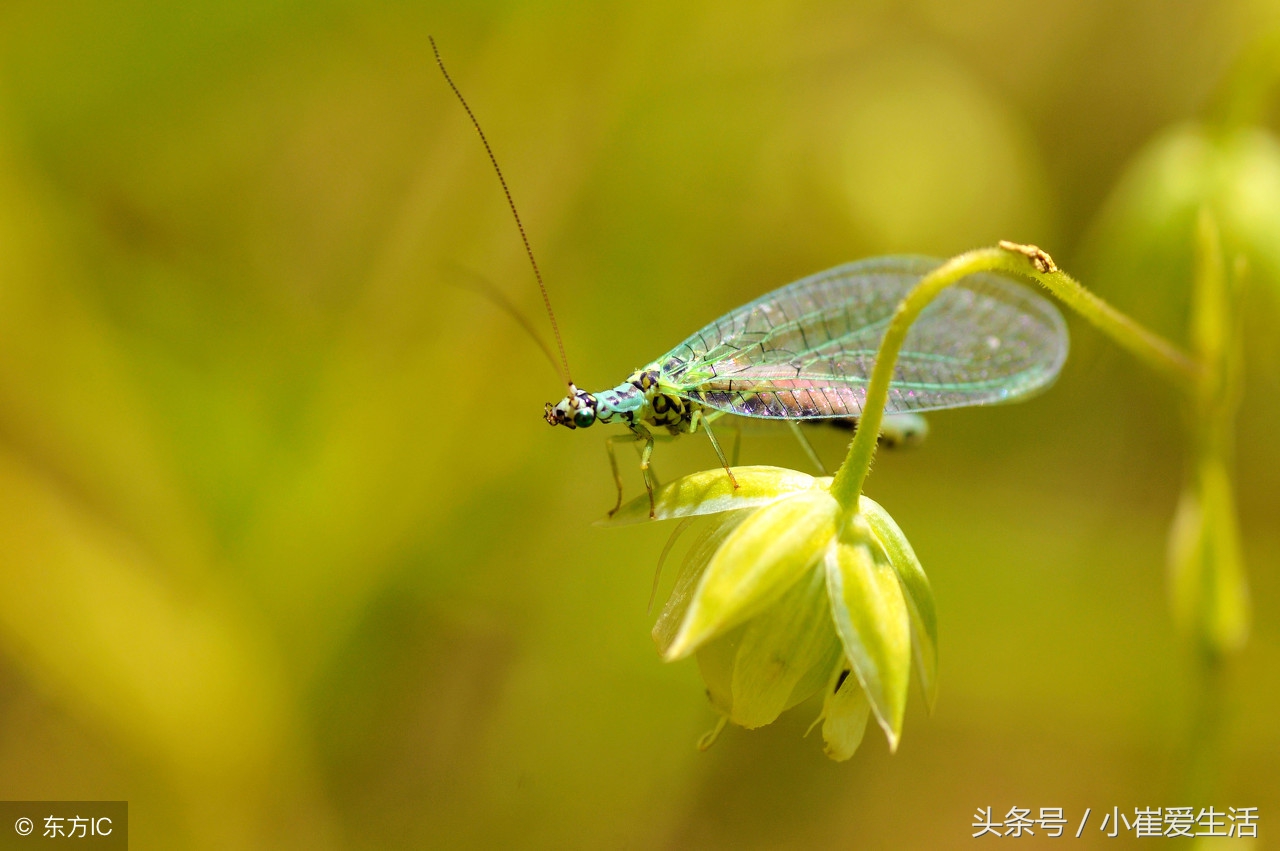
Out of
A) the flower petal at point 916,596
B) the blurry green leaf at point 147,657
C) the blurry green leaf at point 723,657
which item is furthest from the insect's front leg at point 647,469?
the blurry green leaf at point 147,657

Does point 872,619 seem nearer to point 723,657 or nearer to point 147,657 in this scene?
point 723,657

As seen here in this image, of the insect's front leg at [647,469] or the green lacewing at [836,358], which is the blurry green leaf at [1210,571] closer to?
the green lacewing at [836,358]

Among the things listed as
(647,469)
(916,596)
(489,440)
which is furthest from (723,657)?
(489,440)

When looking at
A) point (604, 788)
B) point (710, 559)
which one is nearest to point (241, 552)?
point (604, 788)

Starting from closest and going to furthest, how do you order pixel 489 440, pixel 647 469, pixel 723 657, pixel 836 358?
pixel 723 657
pixel 647 469
pixel 836 358
pixel 489 440

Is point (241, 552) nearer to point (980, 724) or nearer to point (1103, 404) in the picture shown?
point (980, 724)

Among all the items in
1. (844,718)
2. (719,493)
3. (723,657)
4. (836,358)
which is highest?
(836,358)

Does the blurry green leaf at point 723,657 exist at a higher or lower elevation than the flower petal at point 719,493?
lower
